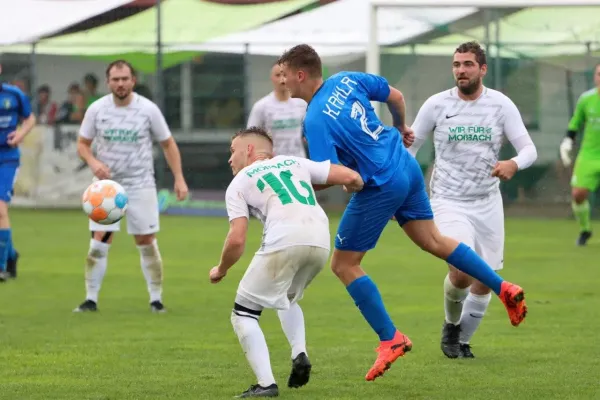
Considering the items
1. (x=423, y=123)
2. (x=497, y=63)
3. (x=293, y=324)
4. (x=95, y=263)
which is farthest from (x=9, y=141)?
(x=497, y=63)

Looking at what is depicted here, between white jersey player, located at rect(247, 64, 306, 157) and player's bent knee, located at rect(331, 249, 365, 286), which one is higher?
white jersey player, located at rect(247, 64, 306, 157)

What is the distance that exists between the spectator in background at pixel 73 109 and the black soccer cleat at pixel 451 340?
54.7ft

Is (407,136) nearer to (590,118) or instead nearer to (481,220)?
(481,220)

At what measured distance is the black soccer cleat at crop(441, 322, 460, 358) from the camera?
891cm

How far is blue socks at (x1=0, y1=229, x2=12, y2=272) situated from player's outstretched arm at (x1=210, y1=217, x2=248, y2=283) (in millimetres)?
7263

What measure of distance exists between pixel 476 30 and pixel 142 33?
6.69m

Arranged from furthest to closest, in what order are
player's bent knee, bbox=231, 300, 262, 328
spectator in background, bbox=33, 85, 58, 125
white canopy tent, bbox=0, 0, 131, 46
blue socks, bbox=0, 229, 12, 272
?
1. white canopy tent, bbox=0, 0, 131, 46
2. spectator in background, bbox=33, 85, 58, 125
3. blue socks, bbox=0, 229, 12, 272
4. player's bent knee, bbox=231, 300, 262, 328

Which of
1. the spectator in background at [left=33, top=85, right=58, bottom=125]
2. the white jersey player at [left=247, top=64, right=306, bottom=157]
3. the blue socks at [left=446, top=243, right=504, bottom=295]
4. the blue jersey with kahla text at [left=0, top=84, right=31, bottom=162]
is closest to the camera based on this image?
the blue socks at [left=446, top=243, right=504, bottom=295]

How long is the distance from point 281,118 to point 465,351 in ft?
28.1

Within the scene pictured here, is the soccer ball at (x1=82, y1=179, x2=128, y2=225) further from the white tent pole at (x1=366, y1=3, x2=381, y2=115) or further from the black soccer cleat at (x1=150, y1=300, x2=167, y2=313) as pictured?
the white tent pole at (x1=366, y1=3, x2=381, y2=115)

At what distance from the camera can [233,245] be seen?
6.89 meters

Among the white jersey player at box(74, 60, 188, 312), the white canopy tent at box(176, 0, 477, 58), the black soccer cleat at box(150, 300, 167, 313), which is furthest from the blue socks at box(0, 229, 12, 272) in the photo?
the white canopy tent at box(176, 0, 477, 58)

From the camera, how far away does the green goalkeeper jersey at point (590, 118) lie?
17797mm

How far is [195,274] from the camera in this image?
14.9m
